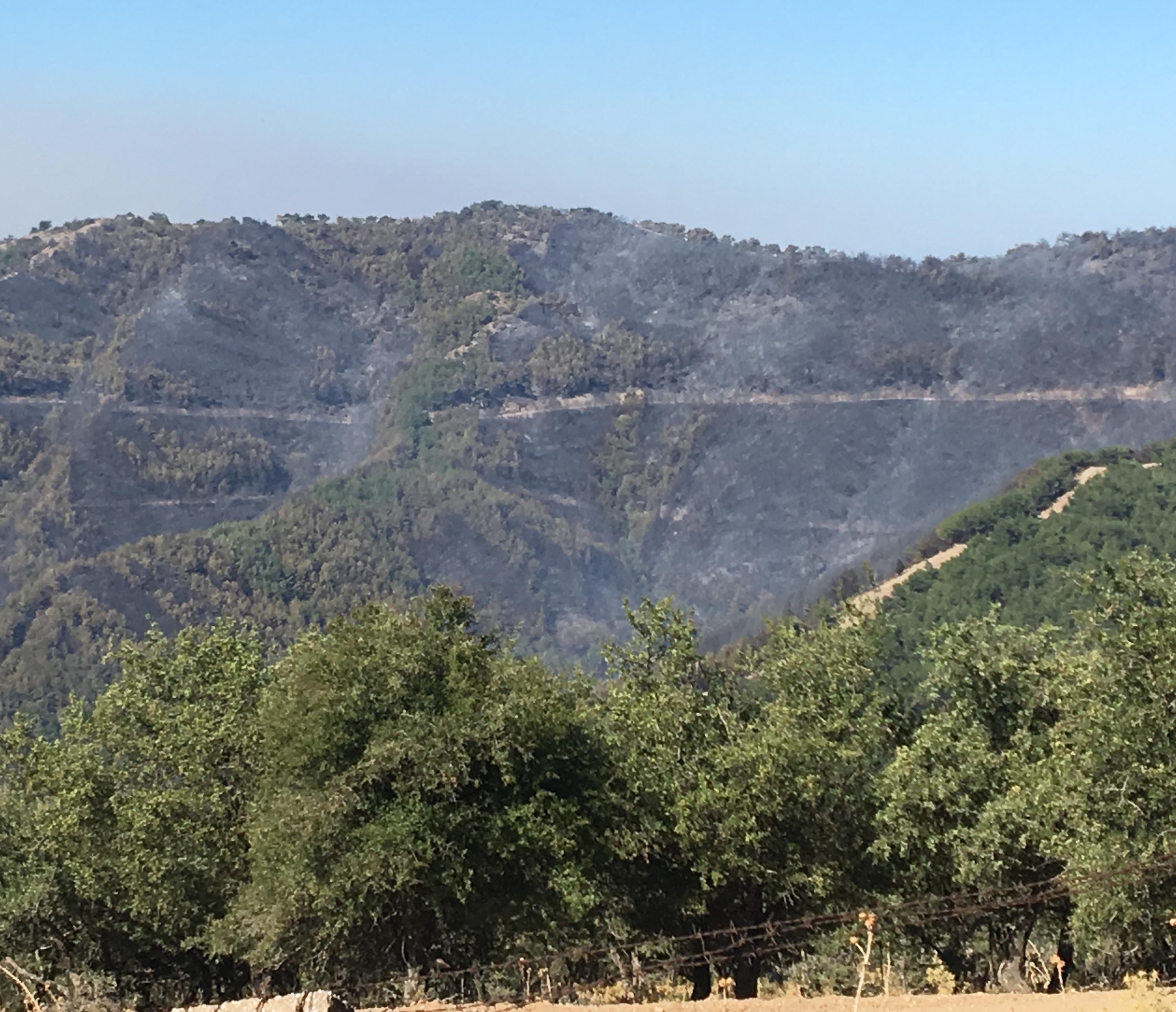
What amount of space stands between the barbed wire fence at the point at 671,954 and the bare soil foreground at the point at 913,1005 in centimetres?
94

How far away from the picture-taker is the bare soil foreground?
2109 centimetres

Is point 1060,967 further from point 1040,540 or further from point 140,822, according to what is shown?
point 1040,540

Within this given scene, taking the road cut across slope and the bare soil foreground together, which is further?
the road cut across slope

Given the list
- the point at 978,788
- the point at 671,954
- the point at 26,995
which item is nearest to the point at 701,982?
the point at 671,954

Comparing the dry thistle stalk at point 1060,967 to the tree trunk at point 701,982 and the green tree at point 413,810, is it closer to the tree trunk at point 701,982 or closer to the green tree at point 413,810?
the tree trunk at point 701,982

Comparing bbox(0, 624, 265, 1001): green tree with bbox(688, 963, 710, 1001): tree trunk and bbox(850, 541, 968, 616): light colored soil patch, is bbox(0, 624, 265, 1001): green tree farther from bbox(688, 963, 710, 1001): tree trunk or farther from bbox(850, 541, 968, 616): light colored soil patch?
bbox(850, 541, 968, 616): light colored soil patch

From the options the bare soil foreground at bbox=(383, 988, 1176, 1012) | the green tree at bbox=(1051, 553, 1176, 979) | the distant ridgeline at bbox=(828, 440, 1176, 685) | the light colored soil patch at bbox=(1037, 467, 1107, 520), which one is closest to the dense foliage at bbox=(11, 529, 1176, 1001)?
the green tree at bbox=(1051, 553, 1176, 979)

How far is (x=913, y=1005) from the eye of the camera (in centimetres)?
2150

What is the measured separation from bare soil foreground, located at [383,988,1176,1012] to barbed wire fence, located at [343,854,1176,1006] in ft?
3.10

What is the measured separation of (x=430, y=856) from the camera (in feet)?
80.3

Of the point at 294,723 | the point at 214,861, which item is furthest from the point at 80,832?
the point at 294,723

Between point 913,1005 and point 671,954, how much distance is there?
30.8ft

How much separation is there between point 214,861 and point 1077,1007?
14799 millimetres

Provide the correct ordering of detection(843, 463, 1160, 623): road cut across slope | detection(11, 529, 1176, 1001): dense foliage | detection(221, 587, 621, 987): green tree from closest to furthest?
1. detection(221, 587, 621, 987): green tree
2. detection(11, 529, 1176, 1001): dense foliage
3. detection(843, 463, 1160, 623): road cut across slope
